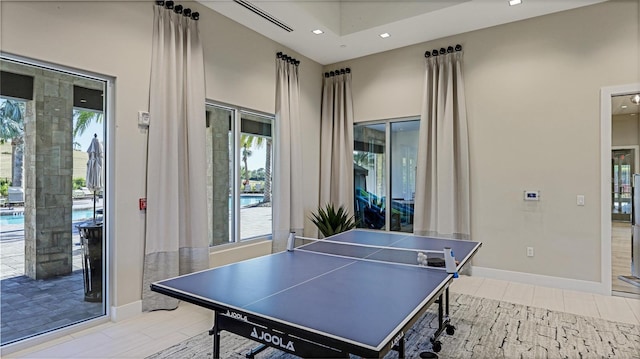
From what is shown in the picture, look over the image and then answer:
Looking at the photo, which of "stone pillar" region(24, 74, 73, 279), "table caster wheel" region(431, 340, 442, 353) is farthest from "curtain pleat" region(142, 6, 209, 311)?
"table caster wheel" region(431, 340, 442, 353)

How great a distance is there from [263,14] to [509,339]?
4343 millimetres

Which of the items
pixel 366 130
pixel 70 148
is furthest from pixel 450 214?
pixel 70 148

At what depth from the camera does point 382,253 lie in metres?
→ 2.89

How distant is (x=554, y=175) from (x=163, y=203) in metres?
4.69

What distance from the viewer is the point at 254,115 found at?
510cm

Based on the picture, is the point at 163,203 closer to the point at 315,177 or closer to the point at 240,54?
the point at 240,54

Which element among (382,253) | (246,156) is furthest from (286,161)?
(382,253)

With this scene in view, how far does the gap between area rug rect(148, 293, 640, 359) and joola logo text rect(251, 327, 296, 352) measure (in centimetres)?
123

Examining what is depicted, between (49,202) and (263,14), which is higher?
(263,14)

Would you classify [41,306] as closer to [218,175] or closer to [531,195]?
[218,175]

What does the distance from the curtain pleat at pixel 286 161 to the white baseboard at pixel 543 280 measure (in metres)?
2.77

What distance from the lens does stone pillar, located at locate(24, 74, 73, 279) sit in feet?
10.0

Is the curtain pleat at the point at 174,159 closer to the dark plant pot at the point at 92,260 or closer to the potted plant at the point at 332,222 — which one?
the dark plant pot at the point at 92,260

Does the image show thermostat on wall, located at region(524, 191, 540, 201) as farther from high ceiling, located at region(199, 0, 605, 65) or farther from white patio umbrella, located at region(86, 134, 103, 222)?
white patio umbrella, located at region(86, 134, 103, 222)
